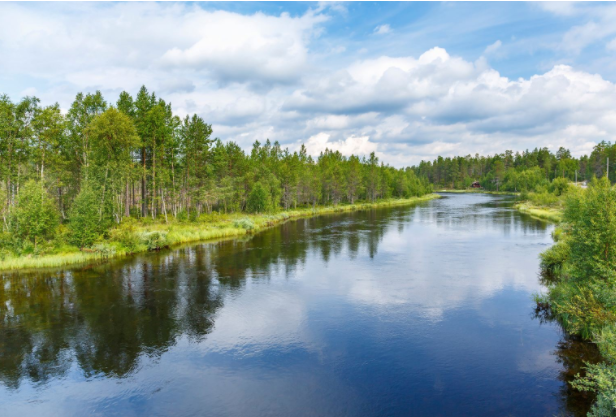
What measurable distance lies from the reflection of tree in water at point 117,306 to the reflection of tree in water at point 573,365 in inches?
653

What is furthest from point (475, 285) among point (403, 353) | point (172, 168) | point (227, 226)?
point (172, 168)

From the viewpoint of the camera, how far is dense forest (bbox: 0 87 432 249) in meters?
Answer: 35.2

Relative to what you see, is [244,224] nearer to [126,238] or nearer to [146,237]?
[146,237]

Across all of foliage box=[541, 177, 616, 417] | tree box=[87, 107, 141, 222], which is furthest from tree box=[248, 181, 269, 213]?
foliage box=[541, 177, 616, 417]

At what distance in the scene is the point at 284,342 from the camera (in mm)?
18641

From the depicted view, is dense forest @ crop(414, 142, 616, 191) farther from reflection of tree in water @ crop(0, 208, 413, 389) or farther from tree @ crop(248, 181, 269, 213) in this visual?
reflection of tree in water @ crop(0, 208, 413, 389)

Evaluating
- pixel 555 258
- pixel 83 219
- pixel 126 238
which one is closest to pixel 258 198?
pixel 126 238

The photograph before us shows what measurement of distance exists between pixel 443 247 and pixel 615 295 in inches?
1115

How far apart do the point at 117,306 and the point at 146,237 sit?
18110 millimetres

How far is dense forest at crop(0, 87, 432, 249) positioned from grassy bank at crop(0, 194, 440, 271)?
162 centimetres

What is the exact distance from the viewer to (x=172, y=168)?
54.3 meters

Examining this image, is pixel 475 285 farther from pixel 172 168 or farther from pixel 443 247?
pixel 172 168

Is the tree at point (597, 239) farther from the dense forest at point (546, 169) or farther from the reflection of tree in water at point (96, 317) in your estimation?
the dense forest at point (546, 169)

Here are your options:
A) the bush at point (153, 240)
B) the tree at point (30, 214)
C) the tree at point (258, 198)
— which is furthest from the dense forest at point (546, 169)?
the tree at point (30, 214)
